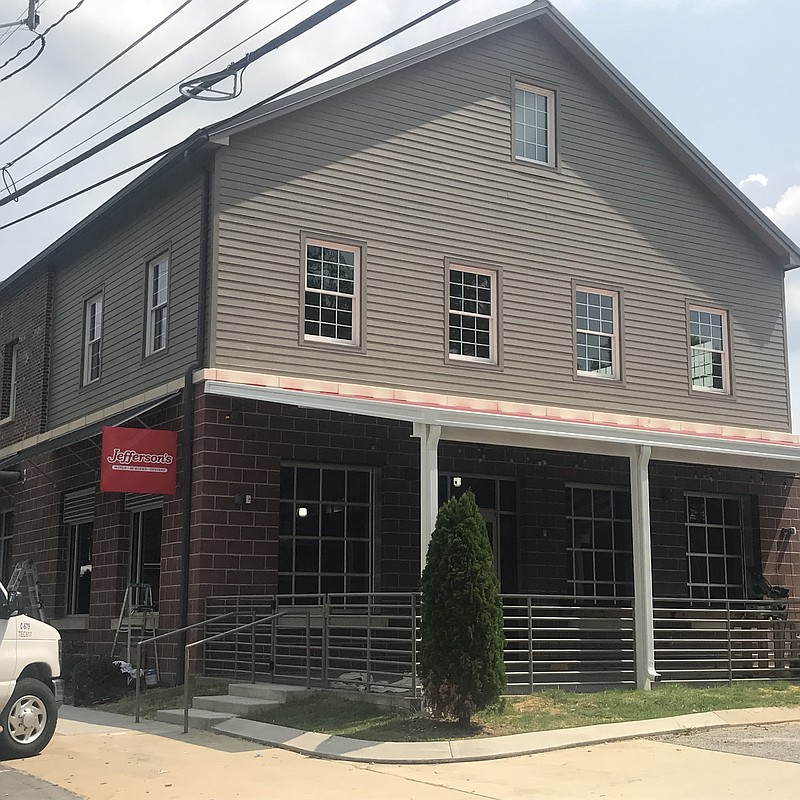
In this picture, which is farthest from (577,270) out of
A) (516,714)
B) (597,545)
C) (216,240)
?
(516,714)

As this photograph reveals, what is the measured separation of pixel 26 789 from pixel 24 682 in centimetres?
195

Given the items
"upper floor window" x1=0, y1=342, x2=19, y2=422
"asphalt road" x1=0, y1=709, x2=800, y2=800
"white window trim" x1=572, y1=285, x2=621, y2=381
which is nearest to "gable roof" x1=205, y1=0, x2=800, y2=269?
"white window trim" x1=572, y1=285, x2=621, y2=381

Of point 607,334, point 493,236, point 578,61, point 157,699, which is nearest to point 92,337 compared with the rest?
point 493,236

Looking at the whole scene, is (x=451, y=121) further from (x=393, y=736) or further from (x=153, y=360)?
(x=393, y=736)

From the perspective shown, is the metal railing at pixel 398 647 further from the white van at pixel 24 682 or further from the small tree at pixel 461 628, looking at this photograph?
the white van at pixel 24 682

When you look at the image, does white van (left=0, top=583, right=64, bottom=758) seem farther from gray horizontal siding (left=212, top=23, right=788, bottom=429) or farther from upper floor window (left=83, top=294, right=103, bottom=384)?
upper floor window (left=83, top=294, right=103, bottom=384)

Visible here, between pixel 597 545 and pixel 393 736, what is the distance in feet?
33.6

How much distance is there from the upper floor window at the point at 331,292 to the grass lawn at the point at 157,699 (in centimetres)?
559

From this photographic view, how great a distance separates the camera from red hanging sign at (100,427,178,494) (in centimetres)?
1703

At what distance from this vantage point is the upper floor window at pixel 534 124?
21.9m

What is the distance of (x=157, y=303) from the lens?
20.3m

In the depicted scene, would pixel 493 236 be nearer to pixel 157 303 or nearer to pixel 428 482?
pixel 157 303

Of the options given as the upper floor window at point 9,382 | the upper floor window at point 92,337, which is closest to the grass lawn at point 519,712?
the upper floor window at point 92,337

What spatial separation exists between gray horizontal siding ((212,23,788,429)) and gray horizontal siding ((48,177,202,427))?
107 centimetres
